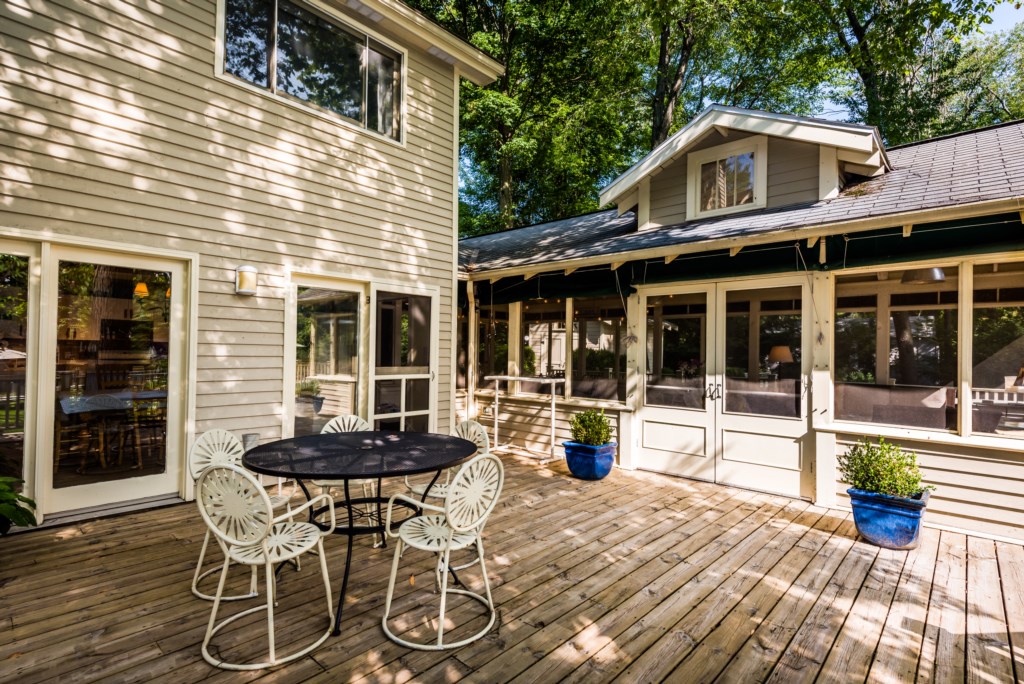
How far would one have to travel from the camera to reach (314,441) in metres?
3.08

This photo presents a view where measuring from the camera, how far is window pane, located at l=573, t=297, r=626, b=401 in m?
5.92

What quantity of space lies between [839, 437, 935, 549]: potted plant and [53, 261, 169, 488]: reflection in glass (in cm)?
554

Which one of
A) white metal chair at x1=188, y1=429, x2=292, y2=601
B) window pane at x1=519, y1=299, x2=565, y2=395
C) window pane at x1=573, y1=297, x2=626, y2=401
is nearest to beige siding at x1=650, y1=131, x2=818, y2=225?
window pane at x1=573, y1=297, x2=626, y2=401

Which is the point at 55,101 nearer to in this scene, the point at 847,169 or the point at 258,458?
the point at 258,458

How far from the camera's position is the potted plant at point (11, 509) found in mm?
2959

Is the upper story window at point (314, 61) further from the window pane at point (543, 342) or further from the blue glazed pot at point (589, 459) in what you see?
the blue glazed pot at point (589, 459)

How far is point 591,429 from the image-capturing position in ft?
17.3

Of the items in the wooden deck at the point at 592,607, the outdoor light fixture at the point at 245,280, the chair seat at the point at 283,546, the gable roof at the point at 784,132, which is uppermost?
the gable roof at the point at 784,132

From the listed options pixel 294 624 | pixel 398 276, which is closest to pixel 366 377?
pixel 398 276

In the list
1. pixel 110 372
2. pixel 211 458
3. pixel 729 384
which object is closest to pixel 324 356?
pixel 110 372

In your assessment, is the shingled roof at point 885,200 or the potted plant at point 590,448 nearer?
the shingled roof at point 885,200

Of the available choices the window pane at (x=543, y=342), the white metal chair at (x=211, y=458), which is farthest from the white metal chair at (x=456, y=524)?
the window pane at (x=543, y=342)

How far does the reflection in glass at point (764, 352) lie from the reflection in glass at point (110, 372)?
5.27m

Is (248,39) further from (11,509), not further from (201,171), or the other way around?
(11,509)
